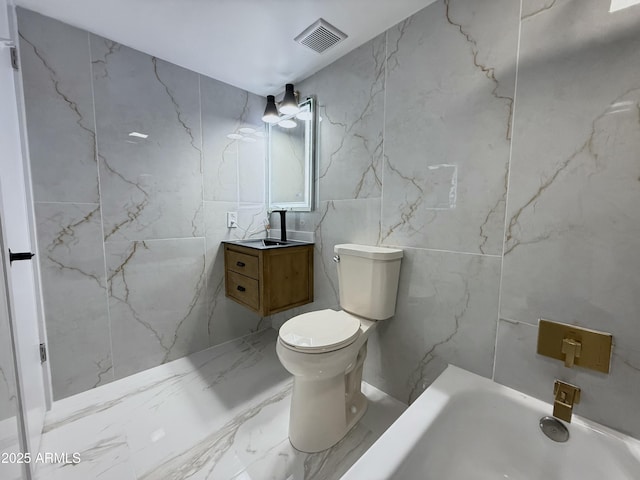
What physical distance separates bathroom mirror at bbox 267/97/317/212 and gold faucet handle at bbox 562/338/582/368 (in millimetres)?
1482

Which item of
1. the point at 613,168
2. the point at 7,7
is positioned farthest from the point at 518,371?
the point at 7,7

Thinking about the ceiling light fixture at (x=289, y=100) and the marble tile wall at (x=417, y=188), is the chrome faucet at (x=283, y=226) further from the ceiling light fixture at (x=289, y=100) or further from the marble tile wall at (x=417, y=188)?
the ceiling light fixture at (x=289, y=100)

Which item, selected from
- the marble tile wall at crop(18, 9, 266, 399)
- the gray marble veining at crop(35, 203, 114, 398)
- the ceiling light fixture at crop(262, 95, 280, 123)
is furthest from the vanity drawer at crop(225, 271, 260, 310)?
the ceiling light fixture at crop(262, 95, 280, 123)

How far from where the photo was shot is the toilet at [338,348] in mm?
1137

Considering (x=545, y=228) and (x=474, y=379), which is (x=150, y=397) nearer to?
(x=474, y=379)

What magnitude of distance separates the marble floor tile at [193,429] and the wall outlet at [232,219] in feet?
3.43

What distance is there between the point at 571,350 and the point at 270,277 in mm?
1450

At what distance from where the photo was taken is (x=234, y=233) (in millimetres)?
2121

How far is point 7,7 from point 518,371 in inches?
106

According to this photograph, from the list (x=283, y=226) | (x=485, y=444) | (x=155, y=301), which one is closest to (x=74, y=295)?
(x=155, y=301)

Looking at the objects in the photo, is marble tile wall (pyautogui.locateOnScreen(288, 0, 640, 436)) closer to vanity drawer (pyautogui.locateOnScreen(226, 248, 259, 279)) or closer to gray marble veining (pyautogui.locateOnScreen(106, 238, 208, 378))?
vanity drawer (pyautogui.locateOnScreen(226, 248, 259, 279))

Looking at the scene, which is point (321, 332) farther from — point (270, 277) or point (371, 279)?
point (270, 277)

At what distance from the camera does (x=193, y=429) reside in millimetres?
1296

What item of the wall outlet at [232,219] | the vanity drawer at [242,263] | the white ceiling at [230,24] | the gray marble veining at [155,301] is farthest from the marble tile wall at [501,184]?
the gray marble veining at [155,301]
